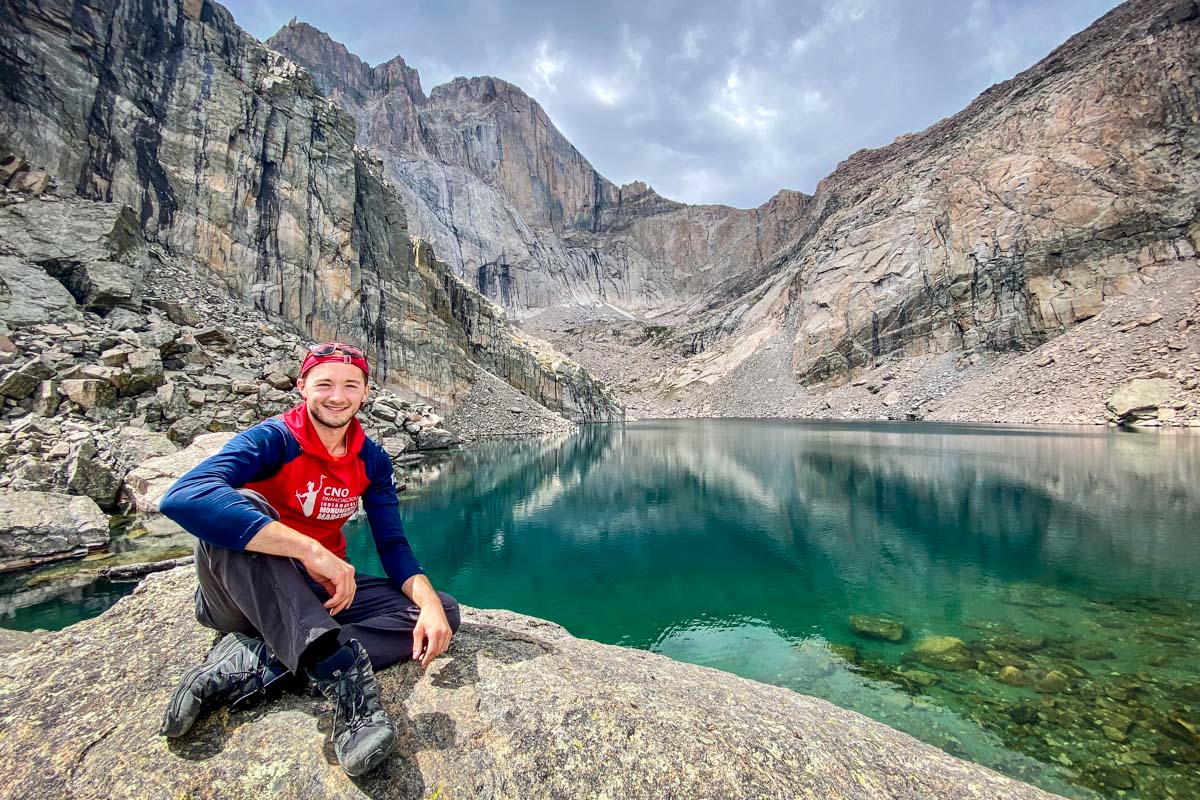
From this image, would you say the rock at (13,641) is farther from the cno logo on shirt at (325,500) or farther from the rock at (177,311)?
the rock at (177,311)

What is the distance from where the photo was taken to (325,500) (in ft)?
10.2

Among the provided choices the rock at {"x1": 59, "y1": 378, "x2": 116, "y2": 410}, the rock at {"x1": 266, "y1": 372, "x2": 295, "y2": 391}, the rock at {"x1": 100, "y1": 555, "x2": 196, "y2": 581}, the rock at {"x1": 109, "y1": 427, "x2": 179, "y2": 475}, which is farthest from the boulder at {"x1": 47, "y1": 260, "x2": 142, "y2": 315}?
the rock at {"x1": 100, "y1": 555, "x2": 196, "y2": 581}

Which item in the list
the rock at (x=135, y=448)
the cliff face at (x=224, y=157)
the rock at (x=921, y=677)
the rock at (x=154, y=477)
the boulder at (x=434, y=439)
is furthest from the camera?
the boulder at (x=434, y=439)

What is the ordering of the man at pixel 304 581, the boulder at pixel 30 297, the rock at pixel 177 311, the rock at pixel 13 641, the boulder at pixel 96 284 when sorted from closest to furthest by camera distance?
1. the man at pixel 304 581
2. the rock at pixel 13 641
3. the boulder at pixel 30 297
4. the boulder at pixel 96 284
5. the rock at pixel 177 311

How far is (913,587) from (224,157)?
4581cm

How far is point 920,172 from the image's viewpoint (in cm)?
8625

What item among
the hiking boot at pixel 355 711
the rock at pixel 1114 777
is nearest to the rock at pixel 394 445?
the hiking boot at pixel 355 711

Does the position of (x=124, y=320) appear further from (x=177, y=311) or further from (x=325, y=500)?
(x=325, y=500)

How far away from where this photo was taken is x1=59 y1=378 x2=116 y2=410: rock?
14.3 meters

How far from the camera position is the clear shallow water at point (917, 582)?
6.18 meters

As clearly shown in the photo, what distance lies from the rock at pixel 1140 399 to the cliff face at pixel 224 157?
6090 centimetres

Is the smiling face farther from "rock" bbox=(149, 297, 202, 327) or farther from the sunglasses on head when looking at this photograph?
"rock" bbox=(149, 297, 202, 327)

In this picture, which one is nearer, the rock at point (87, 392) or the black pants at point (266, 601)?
the black pants at point (266, 601)

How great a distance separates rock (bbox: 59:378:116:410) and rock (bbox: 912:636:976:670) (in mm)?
A: 21888
